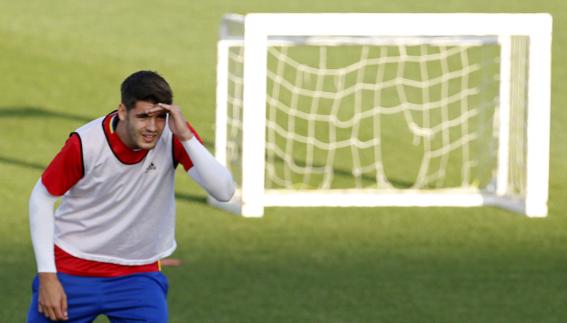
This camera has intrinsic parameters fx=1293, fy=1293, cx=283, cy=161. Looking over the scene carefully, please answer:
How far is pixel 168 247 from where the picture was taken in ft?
13.9

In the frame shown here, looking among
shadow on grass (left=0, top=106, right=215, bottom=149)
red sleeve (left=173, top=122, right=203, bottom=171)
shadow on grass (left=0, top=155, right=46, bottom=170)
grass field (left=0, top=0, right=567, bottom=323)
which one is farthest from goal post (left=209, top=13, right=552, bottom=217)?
red sleeve (left=173, top=122, right=203, bottom=171)

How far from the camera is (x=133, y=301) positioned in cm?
413

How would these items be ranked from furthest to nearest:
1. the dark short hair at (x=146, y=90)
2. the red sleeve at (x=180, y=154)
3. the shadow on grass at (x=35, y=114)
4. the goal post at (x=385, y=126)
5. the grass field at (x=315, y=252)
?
the shadow on grass at (x=35, y=114) → the goal post at (x=385, y=126) → the grass field at (x=315, y=252) → the red sleeve at (x=180, y=154) → the dark short hair at (x=146, y=90)

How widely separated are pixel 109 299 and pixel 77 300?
10 centimetres

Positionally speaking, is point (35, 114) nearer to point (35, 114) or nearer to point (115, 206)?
point (35, 114)

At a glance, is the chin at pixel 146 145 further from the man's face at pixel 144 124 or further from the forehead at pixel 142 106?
the forehead at pixel 142 106

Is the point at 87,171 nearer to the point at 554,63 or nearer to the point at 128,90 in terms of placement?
the point at 128,90

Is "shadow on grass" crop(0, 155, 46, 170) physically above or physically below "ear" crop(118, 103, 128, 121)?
below

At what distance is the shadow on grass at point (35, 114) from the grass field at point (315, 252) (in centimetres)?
1

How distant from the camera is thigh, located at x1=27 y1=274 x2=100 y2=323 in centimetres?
412

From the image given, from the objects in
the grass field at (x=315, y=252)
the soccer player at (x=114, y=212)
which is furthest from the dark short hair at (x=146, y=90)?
the grass field at (x=315, y=252)

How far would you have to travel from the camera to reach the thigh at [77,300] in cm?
412

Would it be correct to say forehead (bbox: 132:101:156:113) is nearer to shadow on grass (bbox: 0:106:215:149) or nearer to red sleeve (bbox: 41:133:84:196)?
red sleeve (bbox: 41:133:84:196)

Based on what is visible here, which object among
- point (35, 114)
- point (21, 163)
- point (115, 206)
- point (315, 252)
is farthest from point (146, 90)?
point (35, 114)
